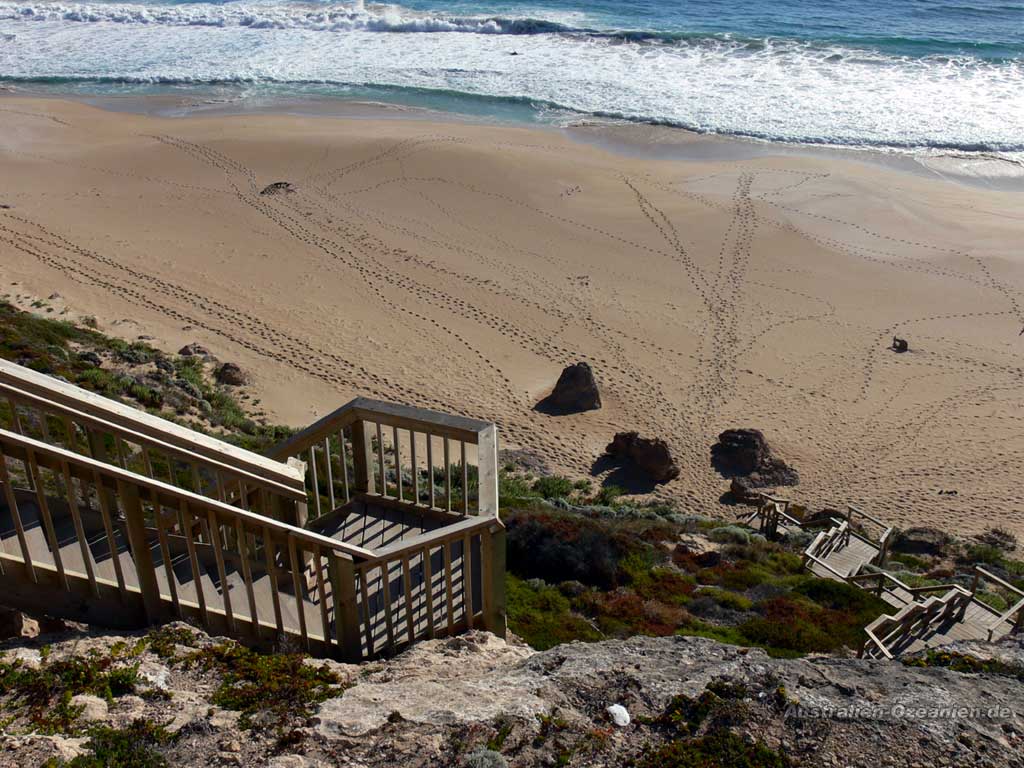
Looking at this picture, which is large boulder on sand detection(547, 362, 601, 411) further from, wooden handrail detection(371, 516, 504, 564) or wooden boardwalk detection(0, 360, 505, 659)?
wooden handrail detection(371, 516, 504, 564)

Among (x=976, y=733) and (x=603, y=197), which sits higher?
(x=976, y=733)

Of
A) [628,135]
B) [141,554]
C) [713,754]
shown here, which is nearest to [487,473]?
[141,554]

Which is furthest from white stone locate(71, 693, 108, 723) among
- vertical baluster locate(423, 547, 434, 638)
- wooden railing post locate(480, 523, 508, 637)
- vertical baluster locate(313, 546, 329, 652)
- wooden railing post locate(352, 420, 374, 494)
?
wooden railing post locate(352, 420, 374, 494)

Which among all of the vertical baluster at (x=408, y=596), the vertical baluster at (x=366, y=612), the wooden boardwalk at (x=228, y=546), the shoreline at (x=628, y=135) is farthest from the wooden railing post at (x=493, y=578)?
the shoreline at (x=628, y=135)

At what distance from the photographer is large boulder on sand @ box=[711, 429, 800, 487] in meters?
13.9

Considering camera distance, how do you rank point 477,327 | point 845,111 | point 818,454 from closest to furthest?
1. point 818,454
2. point 477,327
3. point 845,111

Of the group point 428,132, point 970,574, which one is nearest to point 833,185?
point 428,132

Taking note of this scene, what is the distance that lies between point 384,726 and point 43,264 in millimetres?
17046

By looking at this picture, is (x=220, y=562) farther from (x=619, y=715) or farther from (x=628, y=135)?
(x=628, y=135)

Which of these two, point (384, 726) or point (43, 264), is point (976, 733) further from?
point (43, 264)

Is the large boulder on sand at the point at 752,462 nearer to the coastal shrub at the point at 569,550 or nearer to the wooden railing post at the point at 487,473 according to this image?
the coastal shrub at the point at 569,550

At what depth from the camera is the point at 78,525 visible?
16.1 ft

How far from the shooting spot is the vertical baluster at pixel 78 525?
4.83 m

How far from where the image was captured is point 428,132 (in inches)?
1081
